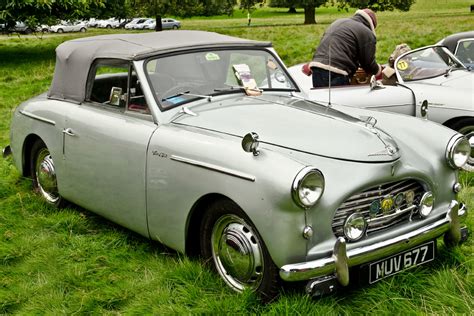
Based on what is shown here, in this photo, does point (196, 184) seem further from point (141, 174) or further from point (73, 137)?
point (73, 137)

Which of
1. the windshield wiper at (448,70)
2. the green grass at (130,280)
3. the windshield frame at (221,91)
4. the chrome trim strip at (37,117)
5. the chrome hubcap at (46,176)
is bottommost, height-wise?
the green grass at (130,280)

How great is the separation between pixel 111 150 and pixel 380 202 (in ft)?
6.47

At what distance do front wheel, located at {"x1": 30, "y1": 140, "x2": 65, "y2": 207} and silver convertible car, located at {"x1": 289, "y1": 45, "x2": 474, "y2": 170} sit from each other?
8.22 feet

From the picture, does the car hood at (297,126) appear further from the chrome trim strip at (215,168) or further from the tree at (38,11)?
the tree at (38,11)

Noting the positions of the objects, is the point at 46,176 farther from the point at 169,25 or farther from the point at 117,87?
the point at 169,25

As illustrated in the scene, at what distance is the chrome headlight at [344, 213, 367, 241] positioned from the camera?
3371mm

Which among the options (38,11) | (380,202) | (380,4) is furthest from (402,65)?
(380,4)

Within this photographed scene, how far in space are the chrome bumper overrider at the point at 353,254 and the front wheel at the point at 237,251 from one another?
0.20m

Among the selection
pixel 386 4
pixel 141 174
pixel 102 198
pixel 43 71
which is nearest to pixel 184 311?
pixel 141 174

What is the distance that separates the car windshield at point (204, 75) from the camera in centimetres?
441

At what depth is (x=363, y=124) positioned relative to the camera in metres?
4.06

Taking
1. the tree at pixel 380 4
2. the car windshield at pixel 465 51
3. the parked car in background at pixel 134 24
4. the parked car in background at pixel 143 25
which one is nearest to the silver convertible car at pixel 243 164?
the car windshield at pixel 465 51

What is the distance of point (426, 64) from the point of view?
7.13 meters

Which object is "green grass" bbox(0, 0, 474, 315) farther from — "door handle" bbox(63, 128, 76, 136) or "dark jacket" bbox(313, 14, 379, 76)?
"dark jacket" bbox(313, 14, 379, 76)
